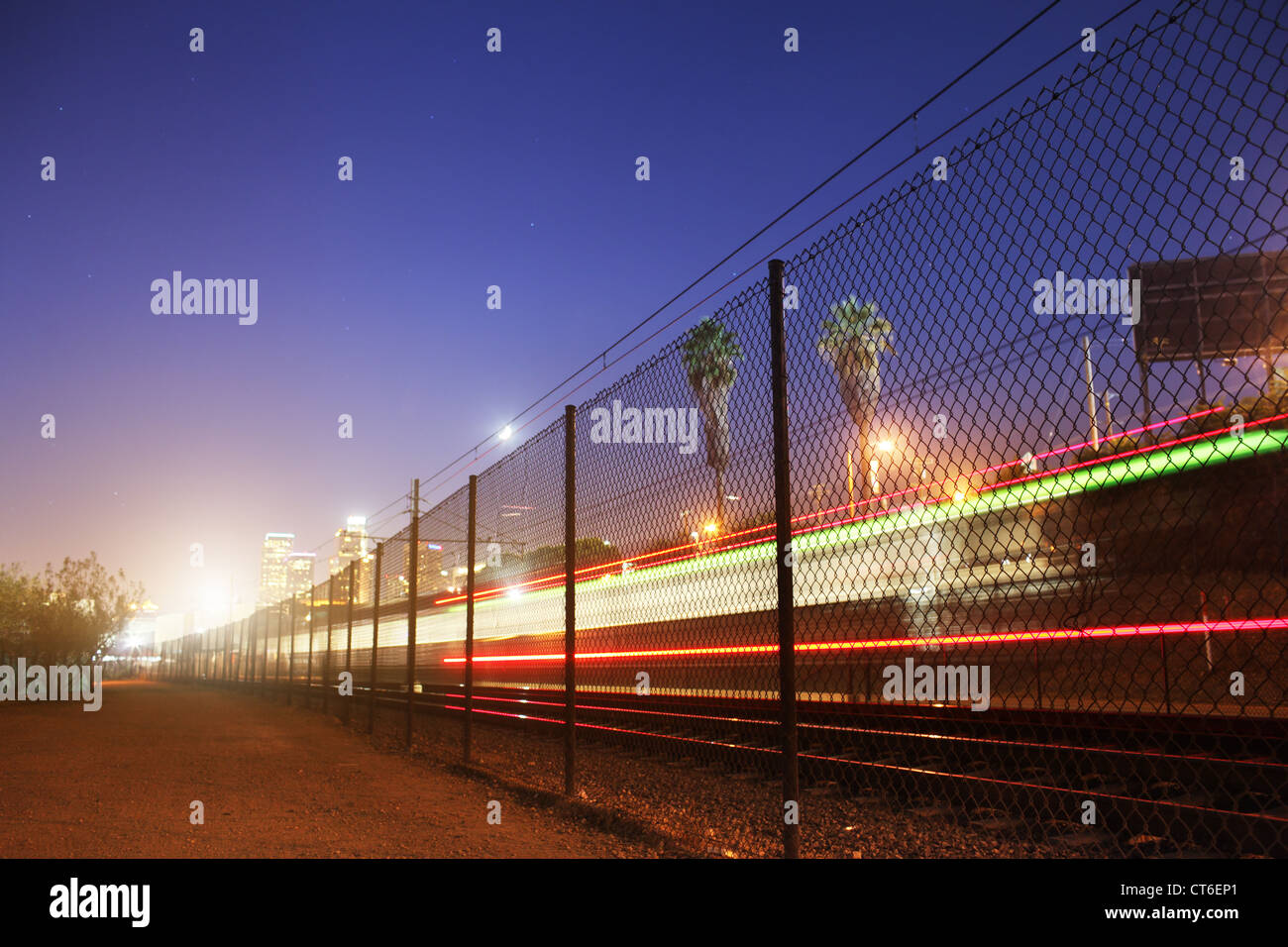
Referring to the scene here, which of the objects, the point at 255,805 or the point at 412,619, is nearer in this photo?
the point at 255,805

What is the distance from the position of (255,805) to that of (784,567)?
500 centimetres

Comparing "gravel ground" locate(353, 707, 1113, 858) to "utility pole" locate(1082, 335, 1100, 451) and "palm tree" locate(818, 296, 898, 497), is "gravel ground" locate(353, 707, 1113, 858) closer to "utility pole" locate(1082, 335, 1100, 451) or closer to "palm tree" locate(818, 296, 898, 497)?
"palm tree" locate(818, 296, 898, 497)

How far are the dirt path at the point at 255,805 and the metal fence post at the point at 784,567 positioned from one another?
1.39 m

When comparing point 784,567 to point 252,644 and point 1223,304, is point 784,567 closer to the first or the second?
point 1223,304

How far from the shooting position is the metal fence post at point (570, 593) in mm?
6715

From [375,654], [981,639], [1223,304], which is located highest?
[1223,304]

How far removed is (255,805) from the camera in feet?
22.5

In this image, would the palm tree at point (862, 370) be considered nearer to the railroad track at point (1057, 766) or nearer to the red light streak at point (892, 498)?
the red light streak at point (892, 498)

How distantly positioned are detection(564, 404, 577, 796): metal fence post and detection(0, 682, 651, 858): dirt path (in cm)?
44

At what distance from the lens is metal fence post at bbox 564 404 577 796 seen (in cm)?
A: 671

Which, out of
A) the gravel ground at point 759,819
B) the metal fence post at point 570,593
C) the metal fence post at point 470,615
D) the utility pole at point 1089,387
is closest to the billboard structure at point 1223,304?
the utility pole at point 1089,387

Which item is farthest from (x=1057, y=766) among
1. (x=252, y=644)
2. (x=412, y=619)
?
(x=252, y=644)

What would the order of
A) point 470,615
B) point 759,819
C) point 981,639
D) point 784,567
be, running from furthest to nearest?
point 470,615 < point 759,819 < point 981,639 < point 784,567
